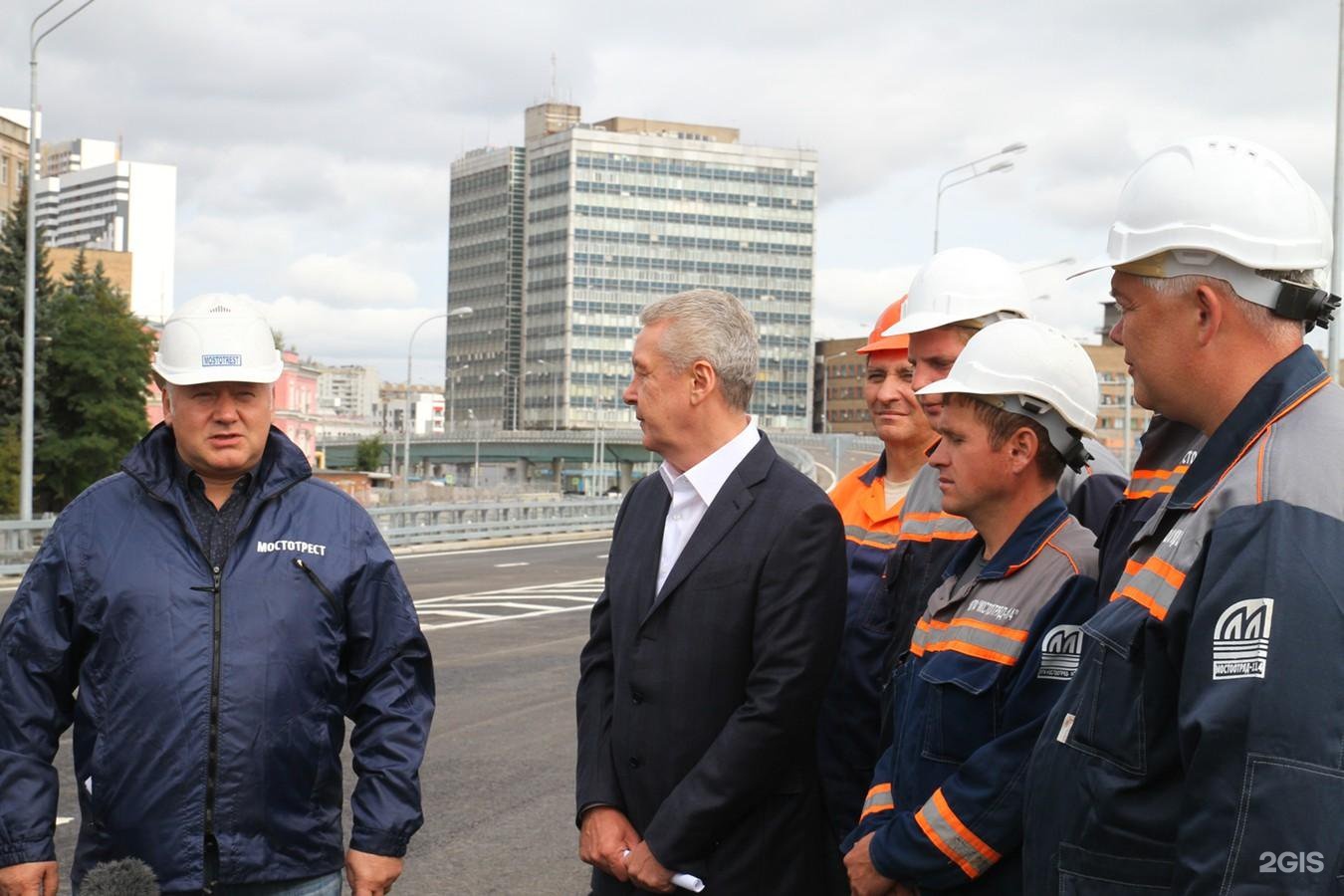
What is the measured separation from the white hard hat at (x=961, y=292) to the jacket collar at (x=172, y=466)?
5.76ft

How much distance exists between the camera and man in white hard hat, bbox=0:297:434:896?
3674 millimetres

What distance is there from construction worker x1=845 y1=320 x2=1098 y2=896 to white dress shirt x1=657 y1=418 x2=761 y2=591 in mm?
583

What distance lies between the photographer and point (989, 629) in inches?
142

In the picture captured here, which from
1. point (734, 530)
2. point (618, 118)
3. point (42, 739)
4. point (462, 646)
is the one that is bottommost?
point (462, 646)

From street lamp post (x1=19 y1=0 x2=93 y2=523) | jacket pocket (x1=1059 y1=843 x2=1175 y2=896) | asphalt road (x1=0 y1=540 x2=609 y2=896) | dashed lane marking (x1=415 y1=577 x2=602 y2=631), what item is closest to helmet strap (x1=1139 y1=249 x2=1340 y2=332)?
jacket pocket (x1=1059 y1=843 x2=1175 y2=896)

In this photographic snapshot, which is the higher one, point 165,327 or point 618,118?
point 618,118

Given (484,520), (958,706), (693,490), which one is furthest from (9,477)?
(958,706)

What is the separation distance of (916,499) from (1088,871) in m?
1.79

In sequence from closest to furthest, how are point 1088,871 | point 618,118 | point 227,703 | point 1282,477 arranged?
point 1282,477
point 1088,871
point 227,703
point 618,118

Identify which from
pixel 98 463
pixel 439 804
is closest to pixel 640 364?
pixel 439 804

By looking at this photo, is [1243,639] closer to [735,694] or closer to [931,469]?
[735,694]

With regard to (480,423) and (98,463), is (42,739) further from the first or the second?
(480,423)

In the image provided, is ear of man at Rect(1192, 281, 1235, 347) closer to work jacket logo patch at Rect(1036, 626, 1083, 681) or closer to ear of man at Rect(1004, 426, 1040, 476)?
work jacket logo patch at Rect(1036, 626, 1083, 681)

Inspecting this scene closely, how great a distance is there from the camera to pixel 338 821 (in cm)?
403
